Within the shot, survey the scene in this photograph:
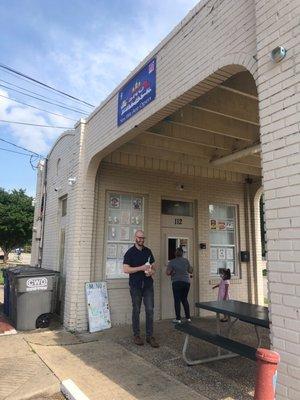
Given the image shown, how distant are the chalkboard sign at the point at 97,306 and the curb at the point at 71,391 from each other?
270 cm

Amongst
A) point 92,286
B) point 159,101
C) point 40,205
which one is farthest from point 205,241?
point 40,205

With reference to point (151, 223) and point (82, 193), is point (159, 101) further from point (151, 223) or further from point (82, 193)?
point (151, 223)

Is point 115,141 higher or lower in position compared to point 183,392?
higher

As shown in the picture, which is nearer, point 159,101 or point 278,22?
point 278,22

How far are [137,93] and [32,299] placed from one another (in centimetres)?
458

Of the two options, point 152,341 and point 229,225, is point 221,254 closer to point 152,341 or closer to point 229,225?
point 229,225

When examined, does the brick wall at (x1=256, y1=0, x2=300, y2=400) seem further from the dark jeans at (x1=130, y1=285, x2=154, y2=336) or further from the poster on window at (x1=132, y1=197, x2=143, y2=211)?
the poster on window at (x1=132, y1=197, x2=143, y2=211)

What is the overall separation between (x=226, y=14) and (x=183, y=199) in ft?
17.0

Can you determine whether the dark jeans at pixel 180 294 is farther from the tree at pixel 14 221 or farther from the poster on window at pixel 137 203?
the tree at pixel 14 221

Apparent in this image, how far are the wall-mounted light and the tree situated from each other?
108 feet

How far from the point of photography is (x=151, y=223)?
26.9ft

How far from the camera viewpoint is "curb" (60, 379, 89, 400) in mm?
3866

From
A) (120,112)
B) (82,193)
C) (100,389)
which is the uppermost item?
(120,112)

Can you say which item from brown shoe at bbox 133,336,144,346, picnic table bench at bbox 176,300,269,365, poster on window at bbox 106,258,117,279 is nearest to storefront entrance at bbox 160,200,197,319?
poster on window at bbox 106,258,117,279
